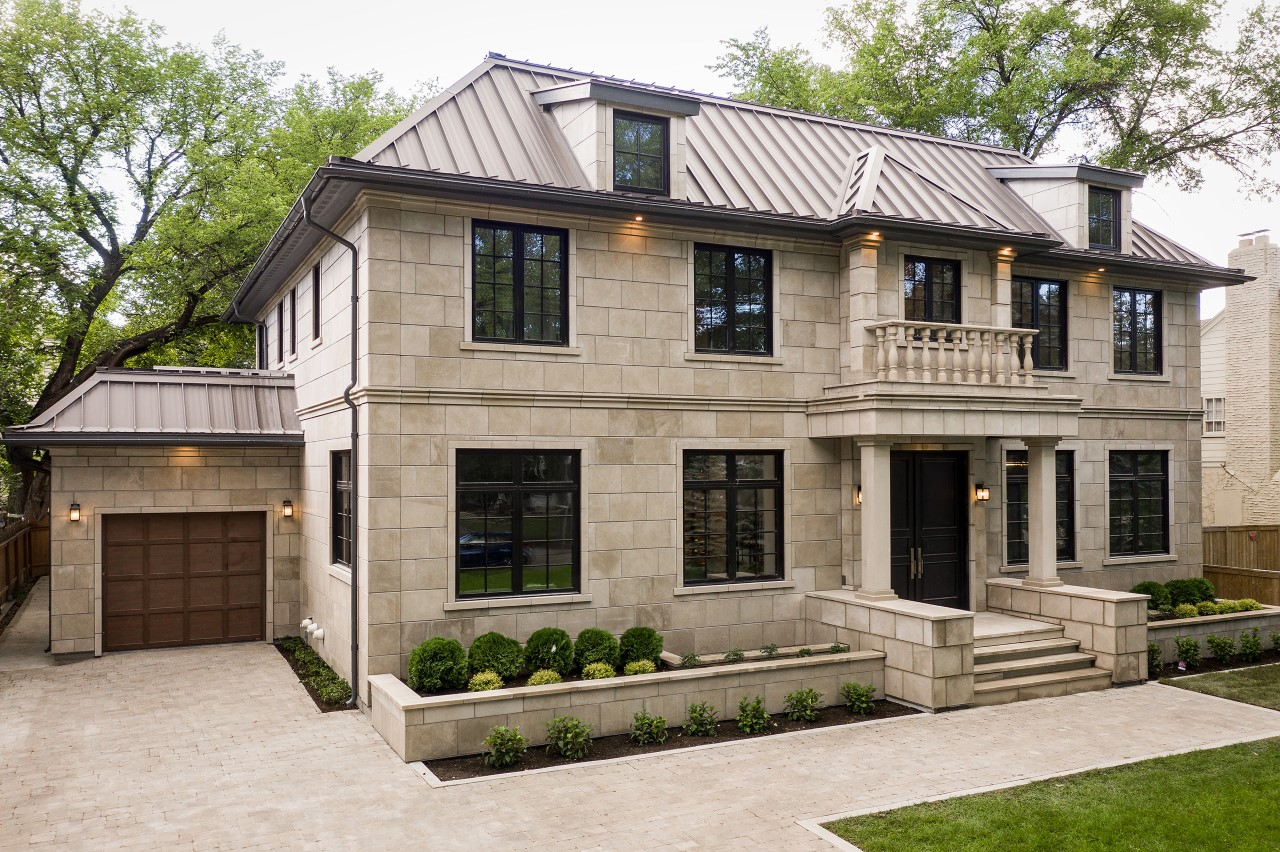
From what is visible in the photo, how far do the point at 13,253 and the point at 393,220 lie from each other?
19.6 meters

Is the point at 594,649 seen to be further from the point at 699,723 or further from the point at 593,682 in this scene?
the point at 699,723

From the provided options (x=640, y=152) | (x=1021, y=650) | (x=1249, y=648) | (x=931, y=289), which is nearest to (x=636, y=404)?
(x=640, y=152)

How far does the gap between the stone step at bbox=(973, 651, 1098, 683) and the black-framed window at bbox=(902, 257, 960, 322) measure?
554 cm

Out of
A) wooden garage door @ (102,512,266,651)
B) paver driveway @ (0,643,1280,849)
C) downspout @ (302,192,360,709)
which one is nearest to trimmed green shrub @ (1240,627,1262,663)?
paver driveway @ (0,643,1280,849)

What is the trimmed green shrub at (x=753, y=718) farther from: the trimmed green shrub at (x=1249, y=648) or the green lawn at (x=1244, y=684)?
the trimmed green shrub at (x=1249, y=648)

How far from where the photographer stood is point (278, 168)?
28156 mm

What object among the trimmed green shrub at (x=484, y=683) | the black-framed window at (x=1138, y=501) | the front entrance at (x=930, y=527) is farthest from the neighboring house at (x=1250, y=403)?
the trimmed green shrub at (x=484, y=683)

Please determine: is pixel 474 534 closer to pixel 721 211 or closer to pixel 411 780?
pixel 411 780

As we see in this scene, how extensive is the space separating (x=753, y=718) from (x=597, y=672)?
6.59ft

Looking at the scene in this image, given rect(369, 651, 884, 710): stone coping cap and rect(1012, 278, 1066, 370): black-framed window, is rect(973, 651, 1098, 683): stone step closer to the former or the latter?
rect(369, 651, 884, 710): stone coping cap

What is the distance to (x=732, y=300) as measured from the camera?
547 inches

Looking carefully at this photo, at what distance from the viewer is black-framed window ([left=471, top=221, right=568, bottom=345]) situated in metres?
12.2

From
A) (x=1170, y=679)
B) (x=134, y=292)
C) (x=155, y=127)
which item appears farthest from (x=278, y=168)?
(x=1170, y=679)

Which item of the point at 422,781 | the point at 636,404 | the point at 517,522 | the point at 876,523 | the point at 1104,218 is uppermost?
the point at 1104,218
